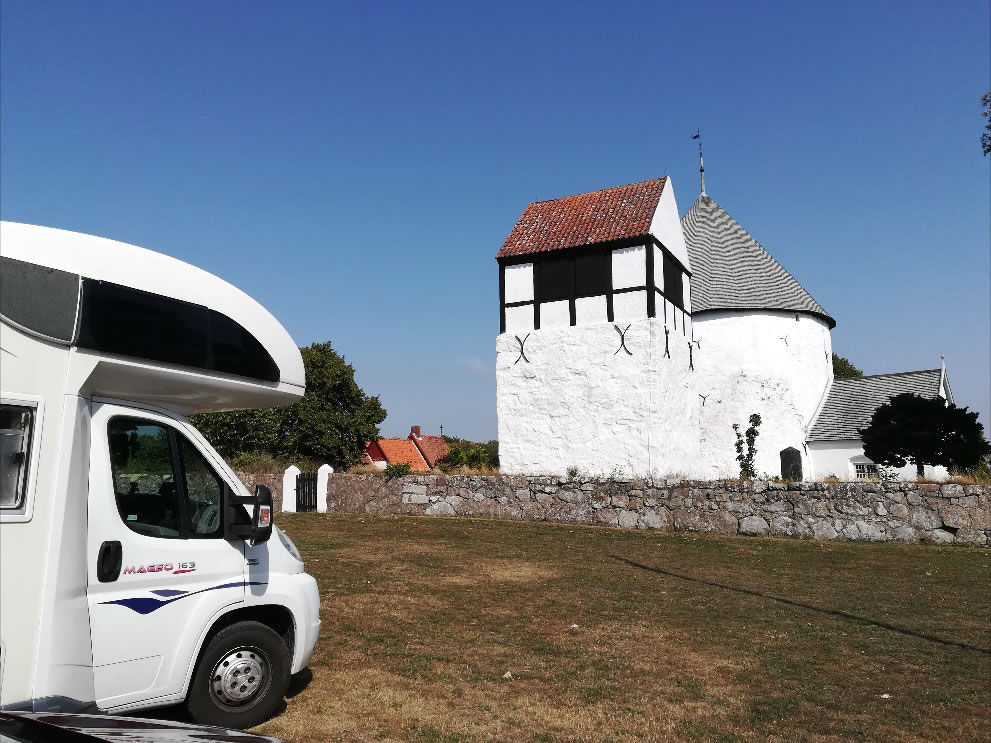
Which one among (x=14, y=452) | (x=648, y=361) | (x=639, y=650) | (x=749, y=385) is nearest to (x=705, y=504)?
(x=648, y=361)

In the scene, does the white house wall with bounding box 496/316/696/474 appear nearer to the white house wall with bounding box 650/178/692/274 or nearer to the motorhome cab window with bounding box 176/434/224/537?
the white house wall with bounding box 650/178/692/274

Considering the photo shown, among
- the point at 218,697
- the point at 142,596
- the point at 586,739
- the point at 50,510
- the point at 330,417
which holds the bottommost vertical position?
the point at 586,739

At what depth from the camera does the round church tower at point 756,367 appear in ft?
90.7

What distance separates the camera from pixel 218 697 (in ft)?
14.9

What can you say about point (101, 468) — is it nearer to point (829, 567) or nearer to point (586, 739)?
point (586, 739)

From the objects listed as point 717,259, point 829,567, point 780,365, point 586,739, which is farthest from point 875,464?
point 586,739

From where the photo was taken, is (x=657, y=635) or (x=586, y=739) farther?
(x=657, y=635)

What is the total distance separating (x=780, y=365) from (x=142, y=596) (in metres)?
27.7

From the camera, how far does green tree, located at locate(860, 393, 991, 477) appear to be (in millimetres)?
22281

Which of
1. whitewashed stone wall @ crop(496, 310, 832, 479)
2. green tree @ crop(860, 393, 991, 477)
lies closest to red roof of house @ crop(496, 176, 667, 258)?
whitewashed stone wall @ crop(496, 310, 832, 479)

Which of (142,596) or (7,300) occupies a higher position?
(7,300)

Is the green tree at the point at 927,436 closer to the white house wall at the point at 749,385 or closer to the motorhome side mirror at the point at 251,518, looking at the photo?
the white house wall at the point at 749,385

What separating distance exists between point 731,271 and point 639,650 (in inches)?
998

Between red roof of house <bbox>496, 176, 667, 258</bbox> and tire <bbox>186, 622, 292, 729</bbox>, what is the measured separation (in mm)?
19606
